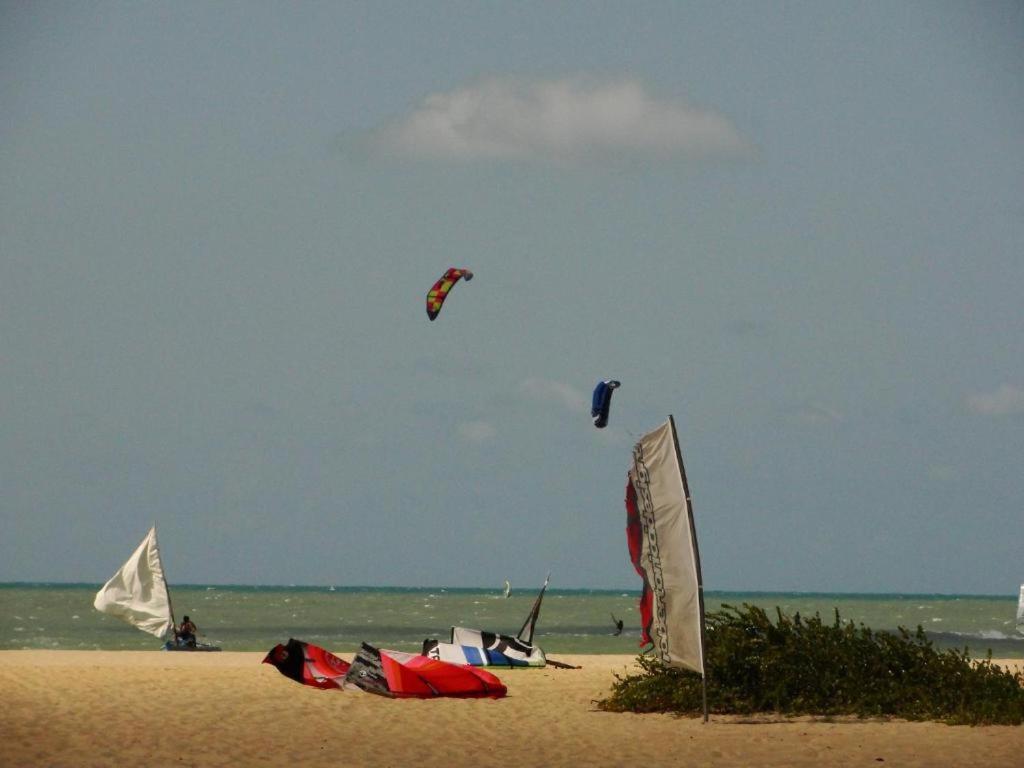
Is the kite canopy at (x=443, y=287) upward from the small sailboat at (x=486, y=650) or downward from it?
upward

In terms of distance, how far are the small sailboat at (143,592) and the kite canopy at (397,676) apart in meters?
18.0

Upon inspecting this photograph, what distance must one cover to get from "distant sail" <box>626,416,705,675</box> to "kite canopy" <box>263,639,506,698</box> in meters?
3.85

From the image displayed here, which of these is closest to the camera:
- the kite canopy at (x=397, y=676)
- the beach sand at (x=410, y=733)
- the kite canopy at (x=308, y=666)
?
the beach sand at (x=410, y=733)

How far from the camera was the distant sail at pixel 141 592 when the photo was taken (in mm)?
39562

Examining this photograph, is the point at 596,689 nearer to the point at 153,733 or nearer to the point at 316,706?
the point at 316,706

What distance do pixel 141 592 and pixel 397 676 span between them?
68.8 ft

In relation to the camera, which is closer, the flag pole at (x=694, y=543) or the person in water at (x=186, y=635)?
the flag pole at (x=694, y=543)

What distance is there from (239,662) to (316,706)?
12888 millimetres

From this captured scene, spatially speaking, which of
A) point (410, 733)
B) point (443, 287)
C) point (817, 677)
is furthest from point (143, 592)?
point (817, 677)

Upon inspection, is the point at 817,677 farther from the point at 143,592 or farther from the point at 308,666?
the point at 143,592

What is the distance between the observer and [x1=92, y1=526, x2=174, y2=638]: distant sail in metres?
39.6

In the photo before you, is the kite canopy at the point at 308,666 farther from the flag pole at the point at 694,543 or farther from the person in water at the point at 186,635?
the person in water at the point at 186,635

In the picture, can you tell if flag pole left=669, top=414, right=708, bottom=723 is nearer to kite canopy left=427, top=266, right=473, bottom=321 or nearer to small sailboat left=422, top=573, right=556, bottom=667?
small sailboat left=422, top=573, right=556, bottom=667

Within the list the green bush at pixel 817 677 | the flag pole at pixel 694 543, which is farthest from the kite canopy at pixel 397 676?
the flag pole at pixel 694 543
